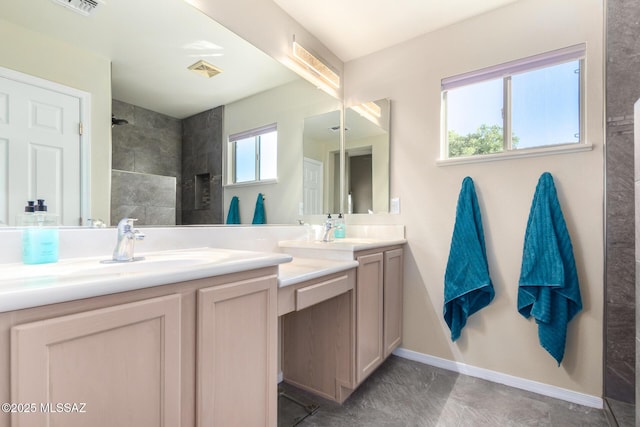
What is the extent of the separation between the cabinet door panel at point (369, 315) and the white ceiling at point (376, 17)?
1626mm

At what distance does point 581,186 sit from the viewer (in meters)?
1.69

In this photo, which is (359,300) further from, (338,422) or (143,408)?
(143,408)

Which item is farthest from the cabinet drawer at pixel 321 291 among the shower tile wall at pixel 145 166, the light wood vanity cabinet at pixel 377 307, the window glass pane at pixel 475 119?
the window glass pane at pixel 475 119

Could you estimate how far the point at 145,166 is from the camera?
Answer: 1348 millimetres

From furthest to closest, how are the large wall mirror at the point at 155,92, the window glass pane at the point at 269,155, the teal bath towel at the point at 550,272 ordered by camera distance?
the window glass pane at the point at 269,155, the teal bath towel at the point at 550,272, the large wall mirror at the point at 155,92

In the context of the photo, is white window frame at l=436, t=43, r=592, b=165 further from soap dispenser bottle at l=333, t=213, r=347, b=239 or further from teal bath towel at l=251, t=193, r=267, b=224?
teal bath towel at l=251, t=193, r=267, b=224

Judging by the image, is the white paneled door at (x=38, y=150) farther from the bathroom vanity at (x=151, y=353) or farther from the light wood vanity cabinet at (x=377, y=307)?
the light wood vanity cabinet at (x=377, y=307)

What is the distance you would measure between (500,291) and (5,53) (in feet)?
8.52

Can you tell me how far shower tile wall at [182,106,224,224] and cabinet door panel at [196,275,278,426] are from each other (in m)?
0.64

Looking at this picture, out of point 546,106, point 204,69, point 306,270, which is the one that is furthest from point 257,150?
point 546,106

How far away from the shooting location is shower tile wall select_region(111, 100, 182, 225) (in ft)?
4.10

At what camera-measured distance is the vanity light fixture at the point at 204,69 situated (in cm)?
151

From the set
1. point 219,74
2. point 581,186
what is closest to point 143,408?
point 219,74

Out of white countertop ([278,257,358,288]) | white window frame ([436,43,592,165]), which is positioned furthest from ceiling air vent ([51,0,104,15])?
white window frame ([436,43,592,165])
